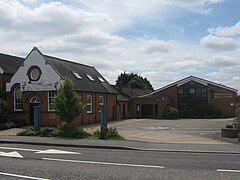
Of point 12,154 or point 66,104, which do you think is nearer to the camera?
point 12,154

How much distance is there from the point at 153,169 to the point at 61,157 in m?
4.03

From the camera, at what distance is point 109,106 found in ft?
143

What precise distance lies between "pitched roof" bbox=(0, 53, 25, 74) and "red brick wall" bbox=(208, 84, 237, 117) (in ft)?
87.8

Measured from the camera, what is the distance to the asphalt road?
952 centimetres

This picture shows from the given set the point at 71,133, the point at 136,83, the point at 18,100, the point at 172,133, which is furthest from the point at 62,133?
the point at 136,83

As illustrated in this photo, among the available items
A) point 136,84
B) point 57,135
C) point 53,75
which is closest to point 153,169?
point 57,135

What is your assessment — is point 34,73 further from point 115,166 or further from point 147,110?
point 147,110

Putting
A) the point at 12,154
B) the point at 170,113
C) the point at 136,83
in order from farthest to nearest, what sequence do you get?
the point at 136,83 < the point at 170,113 < the point at 12,154

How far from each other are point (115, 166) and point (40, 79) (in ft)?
75.4

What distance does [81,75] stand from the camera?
38.8 metres

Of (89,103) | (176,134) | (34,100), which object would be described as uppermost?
(34,100)

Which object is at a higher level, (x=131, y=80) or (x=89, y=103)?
(x=131, y=80)

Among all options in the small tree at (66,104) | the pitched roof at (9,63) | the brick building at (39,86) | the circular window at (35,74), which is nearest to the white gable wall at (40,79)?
the brick building at (39,86)

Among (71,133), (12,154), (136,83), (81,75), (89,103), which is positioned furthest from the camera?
(136,83)
